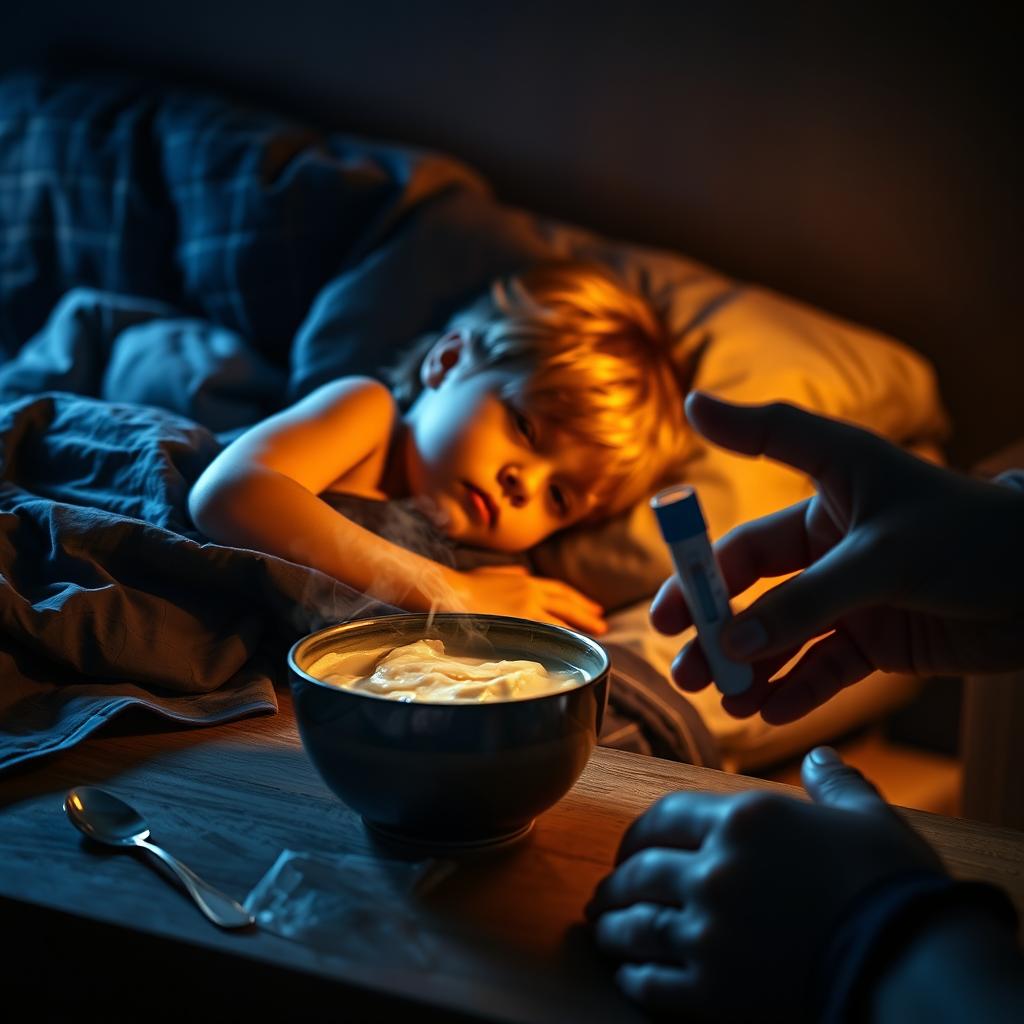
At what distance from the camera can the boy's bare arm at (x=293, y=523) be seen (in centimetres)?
108

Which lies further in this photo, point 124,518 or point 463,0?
point 463,0

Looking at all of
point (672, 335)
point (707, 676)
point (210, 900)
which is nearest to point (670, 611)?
point (707, 676)

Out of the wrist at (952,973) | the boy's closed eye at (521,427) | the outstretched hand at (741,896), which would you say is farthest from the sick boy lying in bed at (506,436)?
the wrist at (952,973)

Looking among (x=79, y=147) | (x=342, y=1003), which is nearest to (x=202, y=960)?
(x=342, y=1003)

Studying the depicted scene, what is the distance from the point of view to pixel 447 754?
63cm

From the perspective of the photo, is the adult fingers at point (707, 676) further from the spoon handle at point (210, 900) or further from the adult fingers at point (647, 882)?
the spoon handle at point (210, 900)

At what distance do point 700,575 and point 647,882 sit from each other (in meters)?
0.20

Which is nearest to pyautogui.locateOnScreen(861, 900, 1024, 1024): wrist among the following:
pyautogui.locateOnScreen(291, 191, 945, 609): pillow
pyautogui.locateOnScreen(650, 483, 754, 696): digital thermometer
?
pyautogui.locateOnScreen(650, 483, 754, 696): digital thermometer

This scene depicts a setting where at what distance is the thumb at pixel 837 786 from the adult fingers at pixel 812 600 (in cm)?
8

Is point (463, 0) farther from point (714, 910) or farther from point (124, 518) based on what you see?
point (714, 910)

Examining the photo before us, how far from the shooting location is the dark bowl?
2.07ft

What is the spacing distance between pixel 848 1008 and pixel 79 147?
1906mm

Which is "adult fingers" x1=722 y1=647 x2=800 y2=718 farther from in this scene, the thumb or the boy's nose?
the boy's nose

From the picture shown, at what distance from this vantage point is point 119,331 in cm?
167
